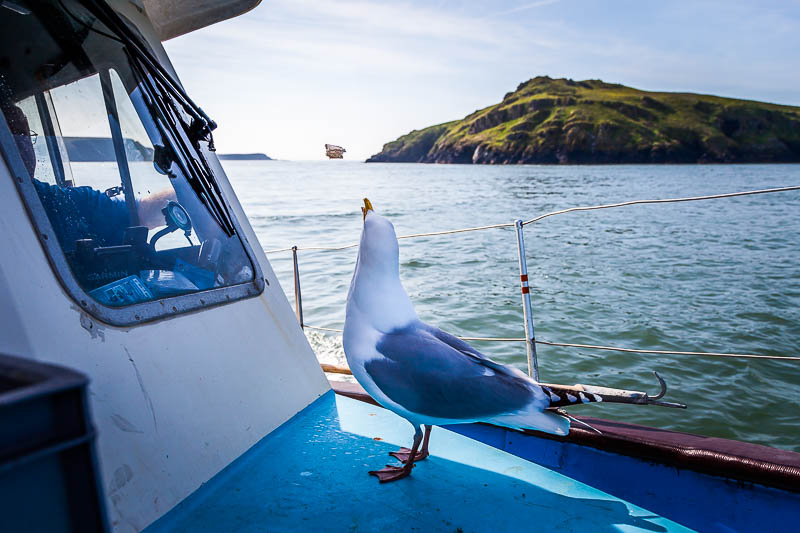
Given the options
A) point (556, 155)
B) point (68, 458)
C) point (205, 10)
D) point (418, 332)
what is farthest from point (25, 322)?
point (556, 155)

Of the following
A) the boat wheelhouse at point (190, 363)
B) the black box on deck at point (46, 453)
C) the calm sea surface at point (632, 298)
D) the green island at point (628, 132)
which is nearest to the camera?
the black box on deck at point (46, 453)

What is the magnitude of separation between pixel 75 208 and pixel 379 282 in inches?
45.6

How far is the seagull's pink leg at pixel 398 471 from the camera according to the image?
2.04 m

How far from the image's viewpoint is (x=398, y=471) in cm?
207

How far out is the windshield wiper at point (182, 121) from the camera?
2262mm

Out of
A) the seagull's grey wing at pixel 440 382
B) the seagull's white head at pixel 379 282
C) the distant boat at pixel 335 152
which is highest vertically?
the distant boat at pixel 335 152

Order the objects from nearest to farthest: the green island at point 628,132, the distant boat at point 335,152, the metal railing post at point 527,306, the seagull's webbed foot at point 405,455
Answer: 1. the seagull's webbed foot at point 405,455
2. the distant boat at point 335,152
3. the metal railing post at point 527,306
4. the green island at point 628,132

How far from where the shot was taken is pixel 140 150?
2287 millimetres

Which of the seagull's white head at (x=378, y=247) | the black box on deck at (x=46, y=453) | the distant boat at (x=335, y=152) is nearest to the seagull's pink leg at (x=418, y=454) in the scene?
the seagull's white head at (x=378, y=247)

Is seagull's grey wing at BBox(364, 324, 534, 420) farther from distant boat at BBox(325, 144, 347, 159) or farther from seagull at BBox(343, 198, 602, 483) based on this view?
distant boat at BBox(325, 144, 347, 159)

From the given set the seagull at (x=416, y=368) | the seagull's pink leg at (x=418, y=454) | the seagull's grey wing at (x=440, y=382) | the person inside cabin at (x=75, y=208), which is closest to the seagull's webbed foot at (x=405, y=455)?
the seagull's pink leg at (x=418, y=454)

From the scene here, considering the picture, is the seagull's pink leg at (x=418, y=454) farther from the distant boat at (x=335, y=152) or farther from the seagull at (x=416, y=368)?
the distant boat at (x=335, y=152)

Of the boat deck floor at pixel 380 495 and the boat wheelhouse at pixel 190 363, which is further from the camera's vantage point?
the boat deck floor at pixel 380 495

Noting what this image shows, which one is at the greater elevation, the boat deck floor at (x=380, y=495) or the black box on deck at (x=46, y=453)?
the black box on deck at (x=46, y=453)
